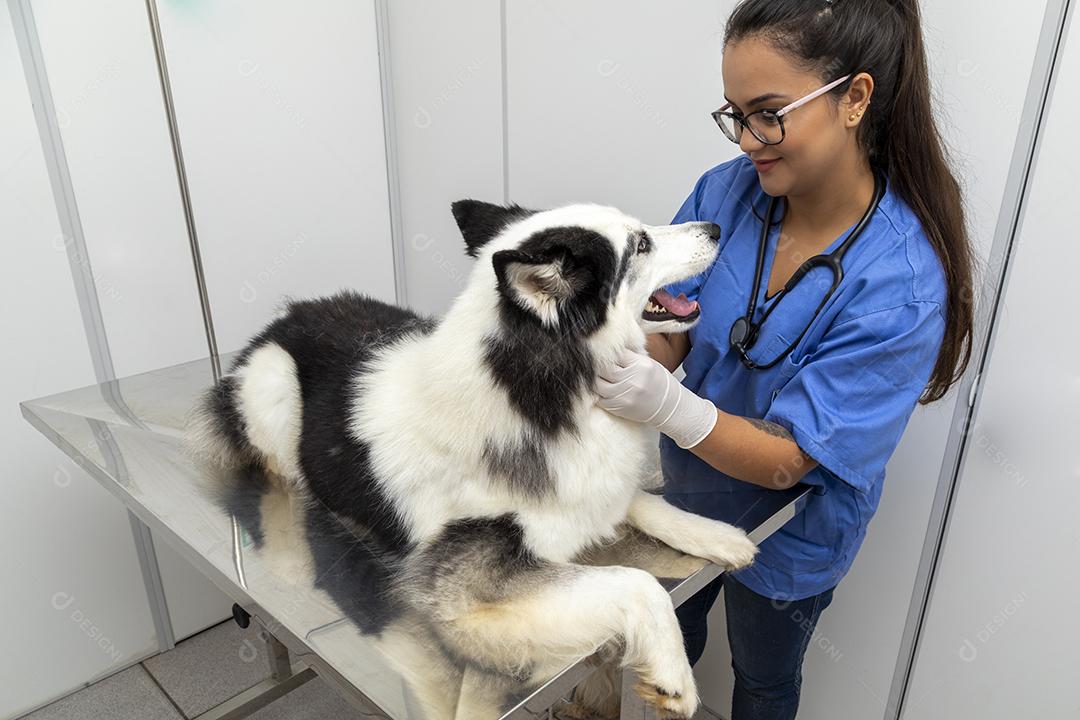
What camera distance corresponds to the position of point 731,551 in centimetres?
125

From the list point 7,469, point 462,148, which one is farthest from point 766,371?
point 7,469

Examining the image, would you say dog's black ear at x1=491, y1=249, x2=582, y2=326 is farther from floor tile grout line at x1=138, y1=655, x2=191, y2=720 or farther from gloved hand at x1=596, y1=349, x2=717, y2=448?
Result: floor tile grout line at x1=138, y1=655, x2=191, y2=720

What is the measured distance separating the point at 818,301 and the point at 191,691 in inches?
97.1

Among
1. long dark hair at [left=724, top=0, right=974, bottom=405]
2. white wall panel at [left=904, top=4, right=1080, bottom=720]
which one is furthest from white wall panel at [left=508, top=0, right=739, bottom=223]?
white wall panel at [left=904, top=4, right=1080, bottom=720]

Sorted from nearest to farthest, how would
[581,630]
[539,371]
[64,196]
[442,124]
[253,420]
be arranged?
[581,630] → [539,371] → [253,420] → [64,196] → [442,124]

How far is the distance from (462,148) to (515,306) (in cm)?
169

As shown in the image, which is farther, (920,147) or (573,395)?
(920,147)

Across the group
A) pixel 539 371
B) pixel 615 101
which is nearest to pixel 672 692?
pixel 539 371

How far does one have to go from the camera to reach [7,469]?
7.00ft

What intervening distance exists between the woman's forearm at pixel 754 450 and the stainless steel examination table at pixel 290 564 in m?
0.10

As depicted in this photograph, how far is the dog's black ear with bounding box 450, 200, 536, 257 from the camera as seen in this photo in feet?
4.73

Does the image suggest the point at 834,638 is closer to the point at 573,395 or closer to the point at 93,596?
the point at 573,395

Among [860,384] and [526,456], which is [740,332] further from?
[526,456]

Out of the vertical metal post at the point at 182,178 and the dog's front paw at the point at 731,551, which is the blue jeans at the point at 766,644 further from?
the vertical metal post at the point at 182,178
